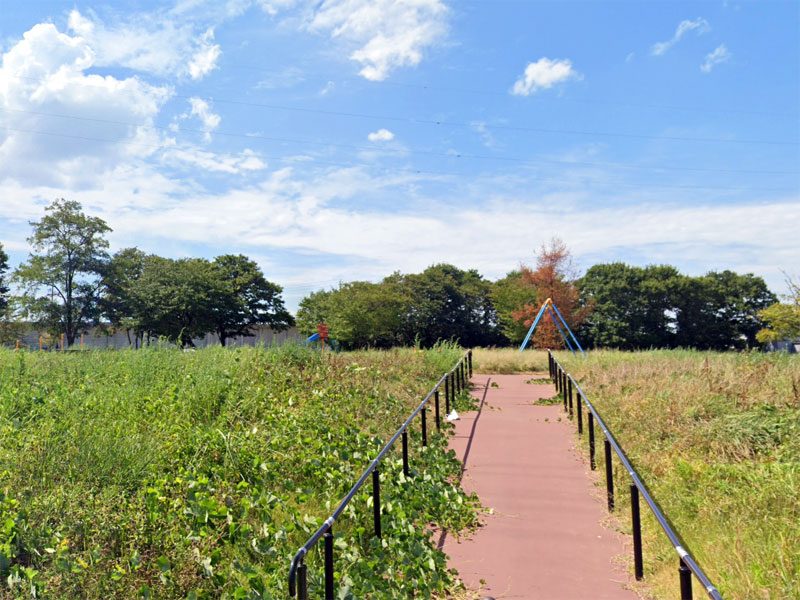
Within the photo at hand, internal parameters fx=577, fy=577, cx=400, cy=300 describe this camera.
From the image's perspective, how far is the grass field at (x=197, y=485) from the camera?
13.8 feet

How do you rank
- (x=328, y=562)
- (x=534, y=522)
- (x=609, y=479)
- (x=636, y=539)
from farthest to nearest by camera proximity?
(x=609, y=479) < (x=534, y=522) < (x=636, y=539) < (x=328, y=562)

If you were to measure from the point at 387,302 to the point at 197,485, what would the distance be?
129 ft

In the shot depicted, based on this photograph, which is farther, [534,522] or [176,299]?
[176,299]

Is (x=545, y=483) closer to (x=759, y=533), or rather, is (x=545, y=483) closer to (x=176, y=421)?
(x=759, y=533)

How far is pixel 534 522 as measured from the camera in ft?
19.0

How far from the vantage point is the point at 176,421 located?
7012 millimetres

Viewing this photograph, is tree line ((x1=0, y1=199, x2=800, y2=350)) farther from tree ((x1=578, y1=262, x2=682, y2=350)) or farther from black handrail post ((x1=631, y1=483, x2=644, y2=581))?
black handrail post ((x1=631, y1=483, x2=644, y2=581))

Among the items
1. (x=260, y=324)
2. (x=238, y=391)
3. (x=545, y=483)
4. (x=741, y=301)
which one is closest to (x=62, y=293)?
(x=260, y=324)

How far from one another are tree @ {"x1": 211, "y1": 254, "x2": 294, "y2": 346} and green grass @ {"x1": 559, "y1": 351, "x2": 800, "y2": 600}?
4086 centimetres

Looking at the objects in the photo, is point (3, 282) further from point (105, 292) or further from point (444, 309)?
point (444, 309)

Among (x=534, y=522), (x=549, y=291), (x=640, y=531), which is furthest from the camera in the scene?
(x=549, y=291)

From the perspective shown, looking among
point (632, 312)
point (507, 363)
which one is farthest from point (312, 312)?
point (507, 363)

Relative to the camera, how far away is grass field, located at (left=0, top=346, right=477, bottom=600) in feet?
13.8

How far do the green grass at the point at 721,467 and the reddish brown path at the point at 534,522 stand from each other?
37 centimetres
